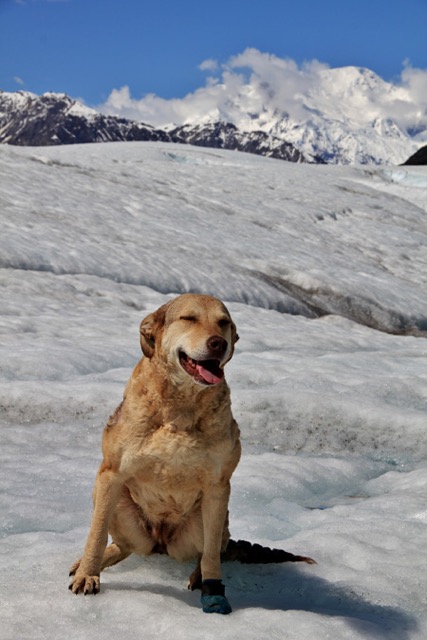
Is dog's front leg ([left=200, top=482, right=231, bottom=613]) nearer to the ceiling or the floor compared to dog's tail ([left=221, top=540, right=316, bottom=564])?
nearer to the ceiling

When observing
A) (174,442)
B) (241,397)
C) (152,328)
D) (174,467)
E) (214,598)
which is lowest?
(214,598)

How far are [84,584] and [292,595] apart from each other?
1077 millimetres

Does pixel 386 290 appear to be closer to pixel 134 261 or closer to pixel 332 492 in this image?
pixel 134 261

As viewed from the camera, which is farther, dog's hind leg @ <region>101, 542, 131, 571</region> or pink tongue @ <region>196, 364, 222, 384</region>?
dog's hind leg @ <region>101, 542, 131, 571</region>

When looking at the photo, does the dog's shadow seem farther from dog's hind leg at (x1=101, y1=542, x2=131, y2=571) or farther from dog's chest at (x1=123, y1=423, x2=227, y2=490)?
dog's chest at (x1=123, y1=423, x2=227, y2=490)

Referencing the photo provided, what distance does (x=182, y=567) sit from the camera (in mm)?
3926

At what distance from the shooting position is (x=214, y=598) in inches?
133

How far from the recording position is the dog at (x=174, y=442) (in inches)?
130

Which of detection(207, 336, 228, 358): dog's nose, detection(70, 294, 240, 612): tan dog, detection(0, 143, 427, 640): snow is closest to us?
detection(207, 336, 228, 358): dog's nose

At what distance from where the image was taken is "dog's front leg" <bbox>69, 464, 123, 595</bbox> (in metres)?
3.46

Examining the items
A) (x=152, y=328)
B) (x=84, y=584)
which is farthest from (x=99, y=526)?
(x=152, y=328)

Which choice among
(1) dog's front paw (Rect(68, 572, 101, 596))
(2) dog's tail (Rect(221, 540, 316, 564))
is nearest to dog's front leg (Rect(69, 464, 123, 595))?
(1) dog's front paw (Rect(68, 572, 101, 596))

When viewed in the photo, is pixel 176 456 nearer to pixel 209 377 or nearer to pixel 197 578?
pixel 209 377

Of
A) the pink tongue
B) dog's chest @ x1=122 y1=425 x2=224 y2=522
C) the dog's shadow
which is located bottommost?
the dog's shadow
